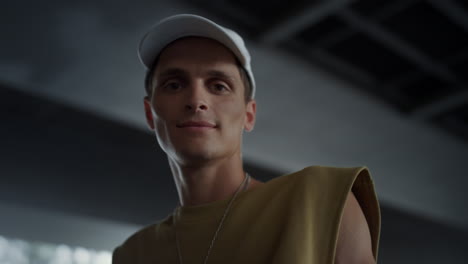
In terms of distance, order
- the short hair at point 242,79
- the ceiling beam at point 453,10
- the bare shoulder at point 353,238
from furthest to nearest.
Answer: the ceiling beam at point 453,10
the short hair at point 242,79
the bare shoulder at point 353,238

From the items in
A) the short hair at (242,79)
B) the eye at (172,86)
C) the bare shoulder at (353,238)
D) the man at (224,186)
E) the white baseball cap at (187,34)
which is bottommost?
the bare shoulder at (353,238)

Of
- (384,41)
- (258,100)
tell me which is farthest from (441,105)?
(258,100)

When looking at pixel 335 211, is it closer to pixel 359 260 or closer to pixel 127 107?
pixel 359 260

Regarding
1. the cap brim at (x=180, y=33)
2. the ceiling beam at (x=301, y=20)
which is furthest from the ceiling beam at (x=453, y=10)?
the cap brim at (x=180, y=33)

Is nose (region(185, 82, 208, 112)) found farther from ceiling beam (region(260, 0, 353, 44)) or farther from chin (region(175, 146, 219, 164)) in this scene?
ceiling beam (region(260, 0, 353, 44))

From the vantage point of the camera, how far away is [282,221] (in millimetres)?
1139

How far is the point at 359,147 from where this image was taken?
6832 millimetres

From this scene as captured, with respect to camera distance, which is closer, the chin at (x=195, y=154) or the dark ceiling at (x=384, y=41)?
the chin at (x=195, y=154)

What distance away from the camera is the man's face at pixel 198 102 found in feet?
4.05

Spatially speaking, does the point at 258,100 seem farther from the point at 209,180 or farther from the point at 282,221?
the point at 282,221

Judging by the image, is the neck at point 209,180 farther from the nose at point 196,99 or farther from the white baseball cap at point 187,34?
the white baseball cap at point 187,34

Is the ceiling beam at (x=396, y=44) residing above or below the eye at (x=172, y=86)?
above

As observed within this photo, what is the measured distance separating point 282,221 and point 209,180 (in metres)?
0.23

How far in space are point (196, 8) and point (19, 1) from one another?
1.40 m
